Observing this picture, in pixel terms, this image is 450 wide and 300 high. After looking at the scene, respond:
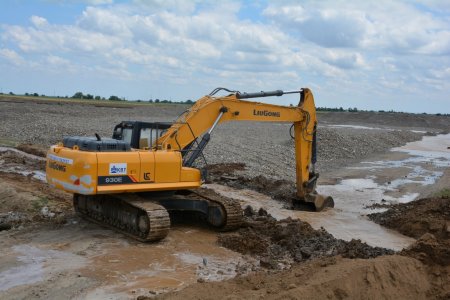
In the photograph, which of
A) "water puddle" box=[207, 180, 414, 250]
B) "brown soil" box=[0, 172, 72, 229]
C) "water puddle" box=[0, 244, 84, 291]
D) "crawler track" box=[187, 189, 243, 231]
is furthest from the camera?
"water puddle" box=[207, 180, 414, 250]

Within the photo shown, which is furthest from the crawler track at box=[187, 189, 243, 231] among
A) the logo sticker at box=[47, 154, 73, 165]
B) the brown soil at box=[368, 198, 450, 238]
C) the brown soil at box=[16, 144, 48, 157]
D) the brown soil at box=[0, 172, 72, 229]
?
the brown soil at box=[16, 144, 48, 157]

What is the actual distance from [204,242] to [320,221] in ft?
14.9

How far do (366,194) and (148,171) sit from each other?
11.7 metres

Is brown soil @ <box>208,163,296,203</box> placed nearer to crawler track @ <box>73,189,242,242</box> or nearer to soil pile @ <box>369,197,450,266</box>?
soil pile @ <box>369,197,450,266</box>

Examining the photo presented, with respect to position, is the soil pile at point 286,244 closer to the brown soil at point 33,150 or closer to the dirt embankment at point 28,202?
the dirt embankment at point 28,202

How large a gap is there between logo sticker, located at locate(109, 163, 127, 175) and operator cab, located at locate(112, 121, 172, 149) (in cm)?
131

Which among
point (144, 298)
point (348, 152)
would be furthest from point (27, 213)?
point (348, 152)

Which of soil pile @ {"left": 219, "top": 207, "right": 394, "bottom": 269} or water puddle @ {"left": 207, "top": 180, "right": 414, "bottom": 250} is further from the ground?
soil pile @ {"left": 219, "top": 207, "right": 394, "bottom": 269}

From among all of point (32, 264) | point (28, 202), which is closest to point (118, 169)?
point (32, 264)

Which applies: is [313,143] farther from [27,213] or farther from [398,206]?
[27,213]

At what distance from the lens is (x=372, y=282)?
682 cm

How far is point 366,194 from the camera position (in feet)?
65.4

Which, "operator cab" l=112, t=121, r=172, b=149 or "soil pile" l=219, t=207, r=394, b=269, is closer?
"soil pile" l=219, t=207, r=394, b=269

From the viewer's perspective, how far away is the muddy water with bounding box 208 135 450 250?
13.4 metres
